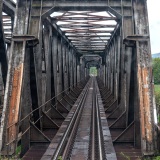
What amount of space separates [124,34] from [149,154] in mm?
3467

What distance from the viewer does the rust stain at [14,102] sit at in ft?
18.5

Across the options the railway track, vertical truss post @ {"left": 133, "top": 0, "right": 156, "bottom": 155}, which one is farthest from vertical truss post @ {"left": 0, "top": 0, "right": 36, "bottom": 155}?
vertical truss post @ {"left": 133, "top": 0, "right": 156, "bottom": 155}

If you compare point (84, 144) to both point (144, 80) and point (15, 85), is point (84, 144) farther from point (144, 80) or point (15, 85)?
point (15, 85)

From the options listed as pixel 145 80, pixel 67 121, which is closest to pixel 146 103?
pixel 145 80

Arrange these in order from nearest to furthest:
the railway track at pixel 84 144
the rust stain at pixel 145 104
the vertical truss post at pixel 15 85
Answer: the vertical truss post at pixel 15 85 → the rust stain at pixel 145 104 → the railway track at pixel 84 144

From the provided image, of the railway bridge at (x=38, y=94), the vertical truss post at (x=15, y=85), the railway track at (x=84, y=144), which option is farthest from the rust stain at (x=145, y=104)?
the vertical truss post at (x=15, y=85)

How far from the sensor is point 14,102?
19.1 ft

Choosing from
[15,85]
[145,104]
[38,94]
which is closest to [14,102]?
[15,85]

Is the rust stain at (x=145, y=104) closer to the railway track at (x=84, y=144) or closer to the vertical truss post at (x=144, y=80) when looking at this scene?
the vertical truss post at (x=144, y=80)

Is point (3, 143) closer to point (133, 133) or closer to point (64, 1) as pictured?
point (133, 133)

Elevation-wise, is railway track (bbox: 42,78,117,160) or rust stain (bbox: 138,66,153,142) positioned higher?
rust stain (bbox: 138,66,153,142)

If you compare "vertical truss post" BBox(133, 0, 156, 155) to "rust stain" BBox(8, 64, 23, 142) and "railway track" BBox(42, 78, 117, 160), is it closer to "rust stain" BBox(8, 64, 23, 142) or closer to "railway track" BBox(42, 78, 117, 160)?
"railway track" BBox(42, 78, 117, 160)

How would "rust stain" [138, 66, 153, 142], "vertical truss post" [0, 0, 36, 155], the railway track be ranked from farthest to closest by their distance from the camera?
the railway track → "rust stain" [138, 66, 153, 142] → "vertical truss post" [0, 0, 36, 155]

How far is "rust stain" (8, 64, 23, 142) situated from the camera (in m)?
5.62
